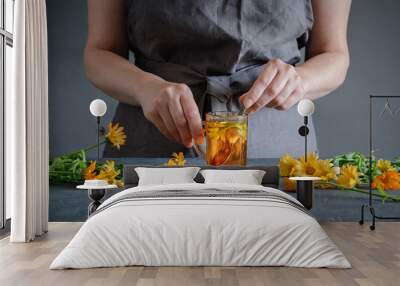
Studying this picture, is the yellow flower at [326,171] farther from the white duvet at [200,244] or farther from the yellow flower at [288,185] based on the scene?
the white duvet at [200,244]

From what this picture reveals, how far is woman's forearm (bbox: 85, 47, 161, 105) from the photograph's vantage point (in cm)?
504

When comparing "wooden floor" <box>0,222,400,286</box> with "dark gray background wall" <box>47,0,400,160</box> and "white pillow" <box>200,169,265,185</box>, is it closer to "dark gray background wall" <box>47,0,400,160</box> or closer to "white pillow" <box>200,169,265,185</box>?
"white pillow" <box>200,169,265,185</box>

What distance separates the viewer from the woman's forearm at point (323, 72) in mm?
5152

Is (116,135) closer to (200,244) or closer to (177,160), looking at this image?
(177,160)

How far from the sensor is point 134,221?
3.35 m

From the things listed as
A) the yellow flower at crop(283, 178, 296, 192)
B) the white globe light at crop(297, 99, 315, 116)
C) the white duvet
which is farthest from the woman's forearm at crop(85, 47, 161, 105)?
the white duvet

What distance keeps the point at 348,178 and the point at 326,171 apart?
192mm

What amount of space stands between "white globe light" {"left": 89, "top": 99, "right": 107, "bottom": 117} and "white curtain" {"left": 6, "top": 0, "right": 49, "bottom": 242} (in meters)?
0.55

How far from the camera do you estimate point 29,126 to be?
14.6 ft

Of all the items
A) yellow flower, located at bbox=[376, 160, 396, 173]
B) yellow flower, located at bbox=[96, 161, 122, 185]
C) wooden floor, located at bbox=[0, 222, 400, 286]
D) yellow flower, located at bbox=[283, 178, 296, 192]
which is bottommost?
wooden floor, located at bbox=[0, 222, 400, 286]

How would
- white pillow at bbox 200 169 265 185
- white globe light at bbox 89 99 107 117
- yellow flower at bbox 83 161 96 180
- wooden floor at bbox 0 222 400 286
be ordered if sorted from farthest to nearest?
white globe light at bbox 89 99 107 117 < yellow flower at bbox 83 161 96 180 < white pillow at bbox 200 169 265 185 < wooden floor at bbox 0 222 400 286

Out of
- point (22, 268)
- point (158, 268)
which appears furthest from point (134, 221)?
point (22, 268)

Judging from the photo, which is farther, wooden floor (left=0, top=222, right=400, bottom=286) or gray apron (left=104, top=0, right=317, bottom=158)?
gray apron (left=104, top=0, right=317, bottom=158)

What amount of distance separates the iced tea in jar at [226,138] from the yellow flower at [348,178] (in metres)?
0.78
